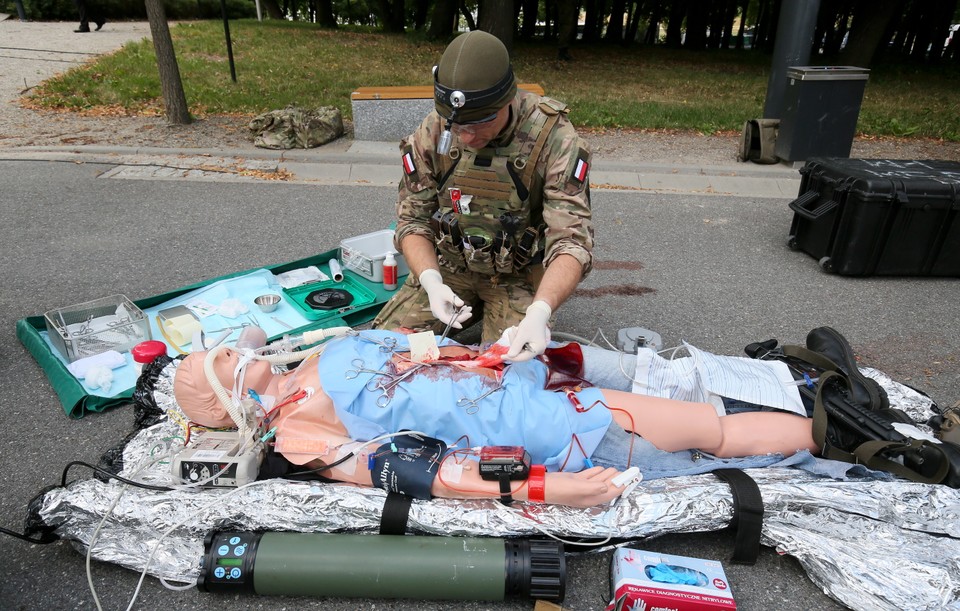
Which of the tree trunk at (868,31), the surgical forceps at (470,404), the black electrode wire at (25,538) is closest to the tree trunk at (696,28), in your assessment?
the tree trunk at (868,31)

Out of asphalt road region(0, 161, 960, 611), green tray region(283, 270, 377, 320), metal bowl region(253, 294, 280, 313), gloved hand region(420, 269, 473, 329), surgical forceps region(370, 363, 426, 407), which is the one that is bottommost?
asphalt road region(0, 161, 960, 611)

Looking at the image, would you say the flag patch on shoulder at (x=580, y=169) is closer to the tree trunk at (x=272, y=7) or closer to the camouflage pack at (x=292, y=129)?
the camouflage pack at (x=292, y=129)

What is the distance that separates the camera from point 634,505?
2240mm

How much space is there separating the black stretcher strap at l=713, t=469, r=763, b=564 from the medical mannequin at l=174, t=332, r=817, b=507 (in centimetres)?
30

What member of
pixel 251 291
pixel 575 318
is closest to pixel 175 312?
pixel 251 291

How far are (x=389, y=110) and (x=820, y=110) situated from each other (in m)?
4.70

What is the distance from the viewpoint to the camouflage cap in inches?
99.1

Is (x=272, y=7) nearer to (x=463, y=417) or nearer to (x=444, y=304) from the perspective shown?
(x=444, y=304)

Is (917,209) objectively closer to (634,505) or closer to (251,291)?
(634,505)

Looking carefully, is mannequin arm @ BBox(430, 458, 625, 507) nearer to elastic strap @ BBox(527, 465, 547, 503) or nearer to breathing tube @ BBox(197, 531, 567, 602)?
elastic strap @ BBox(527, 465, 547, 503)

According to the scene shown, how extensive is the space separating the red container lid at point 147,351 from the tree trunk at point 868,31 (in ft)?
53.1

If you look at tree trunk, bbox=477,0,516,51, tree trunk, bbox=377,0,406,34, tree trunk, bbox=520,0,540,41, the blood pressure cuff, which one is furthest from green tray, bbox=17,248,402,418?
tree trunk, bbox=520,0,540,41

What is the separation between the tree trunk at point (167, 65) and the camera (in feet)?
23.2

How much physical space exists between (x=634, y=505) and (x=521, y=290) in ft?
4.55
